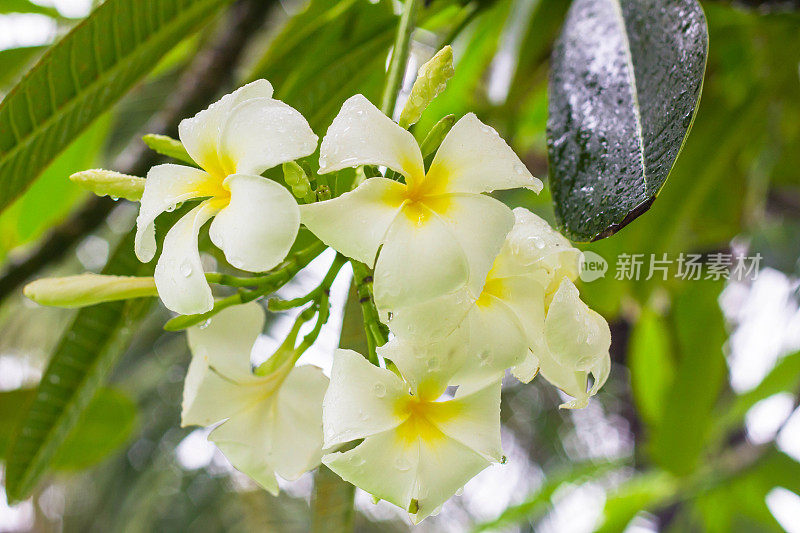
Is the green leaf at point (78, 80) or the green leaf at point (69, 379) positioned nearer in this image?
the green leaf at point (78, 80)

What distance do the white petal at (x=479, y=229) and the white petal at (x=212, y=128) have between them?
4.7 inches

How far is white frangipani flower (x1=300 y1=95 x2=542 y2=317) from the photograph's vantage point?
1.04 feet

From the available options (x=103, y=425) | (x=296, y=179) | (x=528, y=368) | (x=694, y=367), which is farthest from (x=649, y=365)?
(x=296, y=179)

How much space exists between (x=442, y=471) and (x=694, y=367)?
95 cm

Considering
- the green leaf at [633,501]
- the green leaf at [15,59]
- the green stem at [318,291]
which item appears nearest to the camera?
the green stem at [318,291]

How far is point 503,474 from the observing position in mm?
2357

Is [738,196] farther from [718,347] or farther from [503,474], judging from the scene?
[503,474]

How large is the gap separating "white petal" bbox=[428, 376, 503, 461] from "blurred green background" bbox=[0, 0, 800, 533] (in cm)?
13

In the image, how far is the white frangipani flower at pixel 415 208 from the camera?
0.32 meters

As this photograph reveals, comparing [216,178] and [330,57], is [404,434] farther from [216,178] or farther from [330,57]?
[330,57]

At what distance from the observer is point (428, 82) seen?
1.29 ft

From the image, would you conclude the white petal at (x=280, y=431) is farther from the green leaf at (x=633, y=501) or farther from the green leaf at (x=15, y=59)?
the green leaf at (x=633, y=501)

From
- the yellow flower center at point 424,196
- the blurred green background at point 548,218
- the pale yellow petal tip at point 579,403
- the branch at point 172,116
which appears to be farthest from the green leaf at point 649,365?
the yellow flower center at point 424,196

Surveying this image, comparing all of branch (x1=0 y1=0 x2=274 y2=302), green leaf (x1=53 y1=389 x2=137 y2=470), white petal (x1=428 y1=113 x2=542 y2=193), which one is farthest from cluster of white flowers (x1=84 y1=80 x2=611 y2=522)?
green leaf (x1=53 y1=389 x2=137 y2=470)
